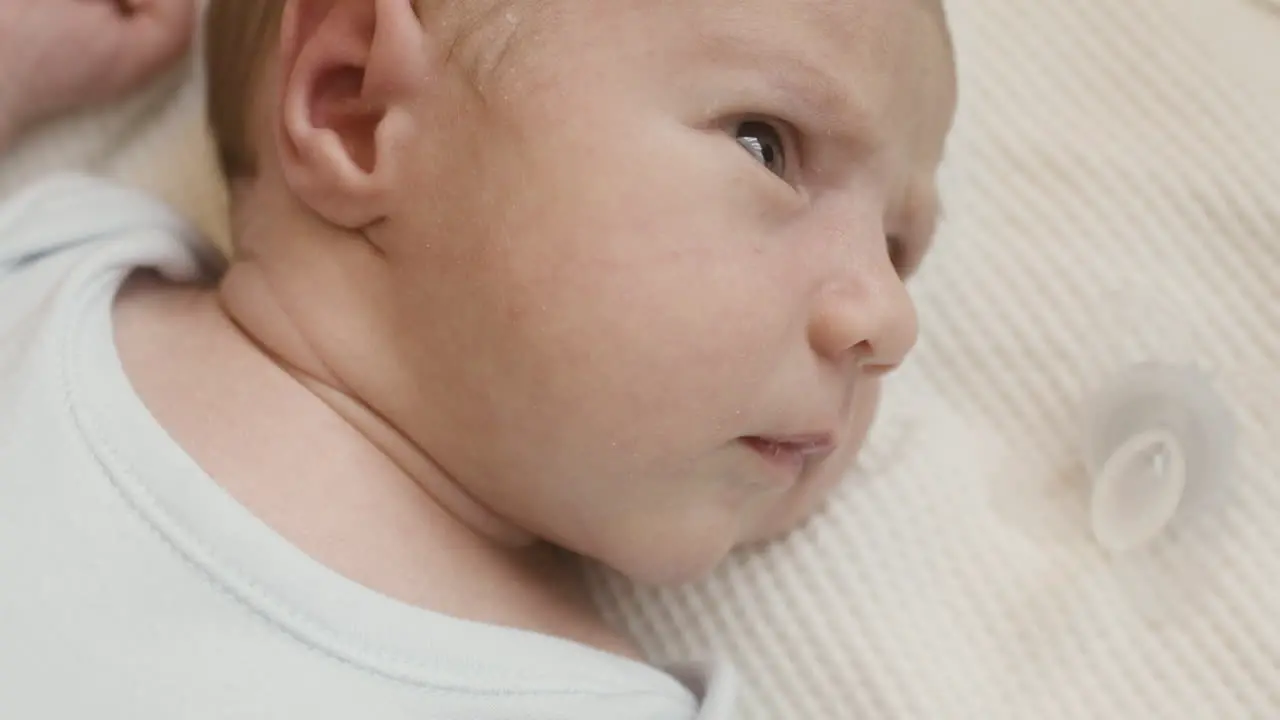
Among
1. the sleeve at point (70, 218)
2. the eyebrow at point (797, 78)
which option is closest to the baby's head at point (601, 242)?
the eyebrow at point (797, 78)

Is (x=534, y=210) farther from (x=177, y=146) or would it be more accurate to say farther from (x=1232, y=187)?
(x=1232, y=187)

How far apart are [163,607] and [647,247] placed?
1.08ft

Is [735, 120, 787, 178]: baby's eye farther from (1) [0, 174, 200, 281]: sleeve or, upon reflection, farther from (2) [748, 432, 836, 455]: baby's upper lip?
(1) [0, 174, 200, 281]: sleeve

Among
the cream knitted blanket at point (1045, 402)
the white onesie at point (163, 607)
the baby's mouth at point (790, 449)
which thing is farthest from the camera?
the cream knitted blanket at point (1045, 402)

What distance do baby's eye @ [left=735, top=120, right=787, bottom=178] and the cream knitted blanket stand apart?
0.97 feet

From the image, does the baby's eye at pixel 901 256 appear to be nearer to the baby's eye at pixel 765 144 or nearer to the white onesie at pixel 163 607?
the baby's eye at pixel 765 144

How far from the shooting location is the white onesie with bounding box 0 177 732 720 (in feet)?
2.21

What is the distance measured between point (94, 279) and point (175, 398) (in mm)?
109

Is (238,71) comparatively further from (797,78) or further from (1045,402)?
(1045,402)

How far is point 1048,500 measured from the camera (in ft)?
3.16

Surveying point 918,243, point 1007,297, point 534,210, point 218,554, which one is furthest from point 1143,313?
point 218,554

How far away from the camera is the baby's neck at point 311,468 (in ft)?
2.43

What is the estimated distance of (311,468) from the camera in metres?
0.76

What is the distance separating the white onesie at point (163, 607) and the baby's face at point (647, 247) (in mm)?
108
